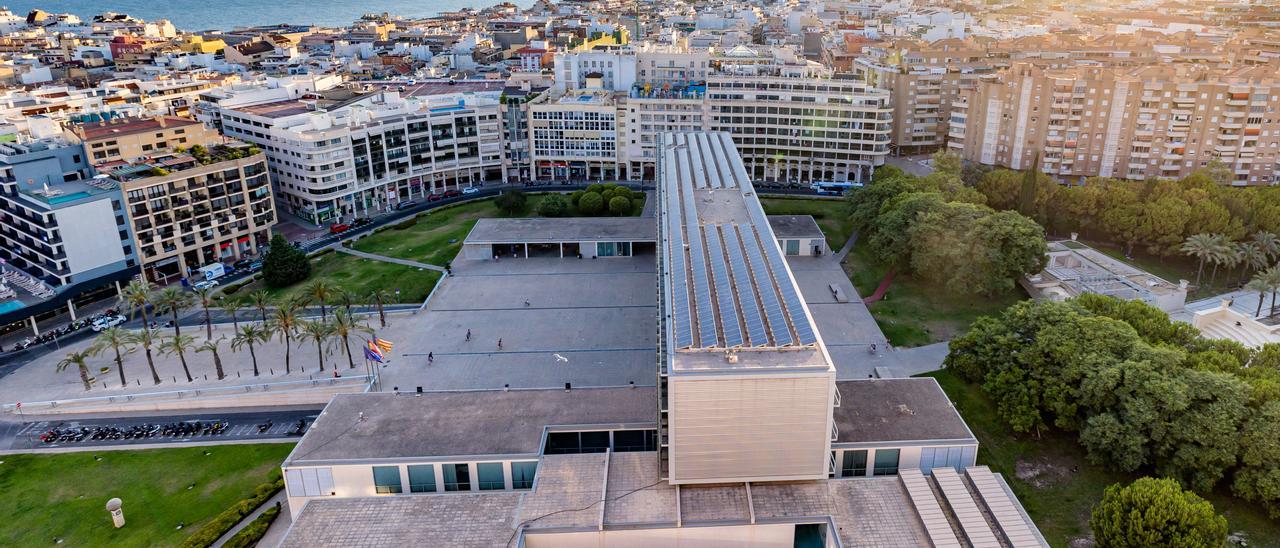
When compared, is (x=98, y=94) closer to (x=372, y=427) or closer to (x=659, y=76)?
(x=659, y=76)

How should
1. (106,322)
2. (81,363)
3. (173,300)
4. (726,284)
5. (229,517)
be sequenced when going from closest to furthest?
(229,517) < (726,284) < (81,363) < (173,300) < (106,322)

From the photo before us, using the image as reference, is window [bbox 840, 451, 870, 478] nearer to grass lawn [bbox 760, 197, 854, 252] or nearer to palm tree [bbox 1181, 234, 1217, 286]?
grass lawn [bbox 760, 197, 854, 252]

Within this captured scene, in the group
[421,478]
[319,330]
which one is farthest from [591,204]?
[421,478]

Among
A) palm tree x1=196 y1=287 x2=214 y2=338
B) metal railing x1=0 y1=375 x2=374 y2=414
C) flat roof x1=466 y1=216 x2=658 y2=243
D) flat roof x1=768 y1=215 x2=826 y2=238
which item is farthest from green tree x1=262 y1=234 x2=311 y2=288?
flat roof x1=768 y1=215 x2=826 y2=238

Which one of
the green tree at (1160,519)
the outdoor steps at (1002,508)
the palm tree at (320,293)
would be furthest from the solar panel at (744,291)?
the palm tree at (320,293)

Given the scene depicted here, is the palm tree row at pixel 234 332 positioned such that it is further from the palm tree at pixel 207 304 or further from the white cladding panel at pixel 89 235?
the white cladding panel at pixel 89 235

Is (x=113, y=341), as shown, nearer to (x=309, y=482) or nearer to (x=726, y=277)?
(x=309, y=482)

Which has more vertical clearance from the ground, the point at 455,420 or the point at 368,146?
the point at 368,146

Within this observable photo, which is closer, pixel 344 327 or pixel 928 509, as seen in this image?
pixel 928 509

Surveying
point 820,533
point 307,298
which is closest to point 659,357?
point 820,533
